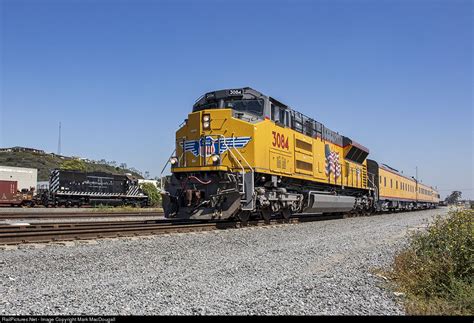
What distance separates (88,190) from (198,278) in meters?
32.9

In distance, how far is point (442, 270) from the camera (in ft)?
18.4

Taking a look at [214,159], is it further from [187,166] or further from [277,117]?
[277,117]

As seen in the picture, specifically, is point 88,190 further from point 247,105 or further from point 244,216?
point 247,105

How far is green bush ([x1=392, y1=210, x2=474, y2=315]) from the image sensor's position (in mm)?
4633

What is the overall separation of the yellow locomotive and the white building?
33.9 meters

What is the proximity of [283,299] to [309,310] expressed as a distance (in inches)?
15.8

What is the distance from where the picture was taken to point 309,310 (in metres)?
4.12

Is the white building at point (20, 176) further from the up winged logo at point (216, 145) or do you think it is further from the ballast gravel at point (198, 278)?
the ballast gravel at point (198, 278)

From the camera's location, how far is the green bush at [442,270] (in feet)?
15.2

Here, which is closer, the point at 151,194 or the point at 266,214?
the point at 266,214

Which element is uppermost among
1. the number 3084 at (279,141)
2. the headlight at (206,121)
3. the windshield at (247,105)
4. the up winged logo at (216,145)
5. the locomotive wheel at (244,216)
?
the windshield at (247,105)

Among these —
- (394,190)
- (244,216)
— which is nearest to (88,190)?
(394,190)

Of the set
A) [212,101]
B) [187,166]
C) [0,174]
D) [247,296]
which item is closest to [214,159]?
[187,166]

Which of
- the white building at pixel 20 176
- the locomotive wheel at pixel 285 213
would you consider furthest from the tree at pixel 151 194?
the locomotive wheel at pixel 285 213
